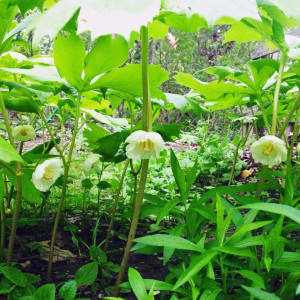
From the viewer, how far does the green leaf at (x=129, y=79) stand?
2.91 feet

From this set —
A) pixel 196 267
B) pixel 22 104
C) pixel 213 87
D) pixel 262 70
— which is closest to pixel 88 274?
pixel 196 267

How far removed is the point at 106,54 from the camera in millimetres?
844

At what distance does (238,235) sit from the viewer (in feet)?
2.48

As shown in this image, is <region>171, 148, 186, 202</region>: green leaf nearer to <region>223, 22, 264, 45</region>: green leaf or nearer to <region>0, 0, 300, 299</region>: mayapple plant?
<region>0, 0, 300, 299</region>: mayapple plant

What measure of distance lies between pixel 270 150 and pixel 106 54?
56cm

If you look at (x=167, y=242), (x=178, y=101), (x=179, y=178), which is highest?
(x=178, y=101)

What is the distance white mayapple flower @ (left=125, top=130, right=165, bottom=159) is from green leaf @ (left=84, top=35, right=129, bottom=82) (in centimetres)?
22

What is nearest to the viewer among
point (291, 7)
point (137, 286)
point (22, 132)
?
point (291, 7)

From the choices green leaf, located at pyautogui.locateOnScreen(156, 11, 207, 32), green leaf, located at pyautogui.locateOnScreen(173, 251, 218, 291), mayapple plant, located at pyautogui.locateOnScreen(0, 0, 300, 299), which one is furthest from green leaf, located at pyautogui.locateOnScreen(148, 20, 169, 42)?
green leaf, located at pyautogui.locateOnScreen(173, 251, 218, 291)

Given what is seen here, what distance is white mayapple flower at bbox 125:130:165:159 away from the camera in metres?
0.77

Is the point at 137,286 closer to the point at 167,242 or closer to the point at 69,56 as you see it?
the point at 167,242

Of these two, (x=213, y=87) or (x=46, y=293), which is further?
(x=213, y=87)

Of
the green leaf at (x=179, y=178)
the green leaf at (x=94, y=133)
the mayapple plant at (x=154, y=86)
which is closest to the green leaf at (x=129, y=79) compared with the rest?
the mayapple plant at (x=154, y=86)

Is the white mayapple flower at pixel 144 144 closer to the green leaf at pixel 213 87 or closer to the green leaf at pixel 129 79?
the green leaf at pixel 129 79
